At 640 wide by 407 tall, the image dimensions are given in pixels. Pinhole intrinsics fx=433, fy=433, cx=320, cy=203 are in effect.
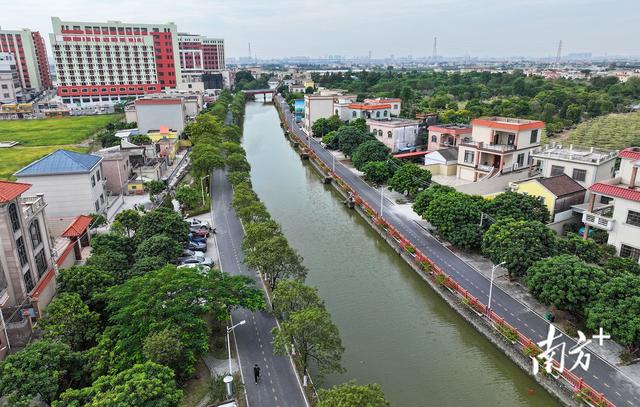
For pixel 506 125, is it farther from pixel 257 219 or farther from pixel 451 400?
pixel 451 400

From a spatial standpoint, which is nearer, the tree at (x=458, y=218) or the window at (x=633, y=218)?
the window at (x=633, y=218)

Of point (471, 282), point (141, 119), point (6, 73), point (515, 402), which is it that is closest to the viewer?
point (515, 402)

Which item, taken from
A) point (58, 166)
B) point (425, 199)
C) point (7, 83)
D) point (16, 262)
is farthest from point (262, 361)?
point (7, 83)

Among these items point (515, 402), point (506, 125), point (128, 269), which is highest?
point (506, 125)

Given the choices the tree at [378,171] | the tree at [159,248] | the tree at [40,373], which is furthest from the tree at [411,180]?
the tree at [40,373]

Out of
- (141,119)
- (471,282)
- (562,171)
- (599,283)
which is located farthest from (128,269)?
(141,119)

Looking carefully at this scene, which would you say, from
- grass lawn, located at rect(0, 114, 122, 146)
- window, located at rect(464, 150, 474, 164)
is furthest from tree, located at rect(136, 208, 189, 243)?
grass lawn, located at rect(0, 114, 122, 146)

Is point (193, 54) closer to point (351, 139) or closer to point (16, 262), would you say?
point (351, 139)

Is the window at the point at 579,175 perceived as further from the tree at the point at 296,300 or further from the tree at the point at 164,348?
the tree at the point at 164,348
